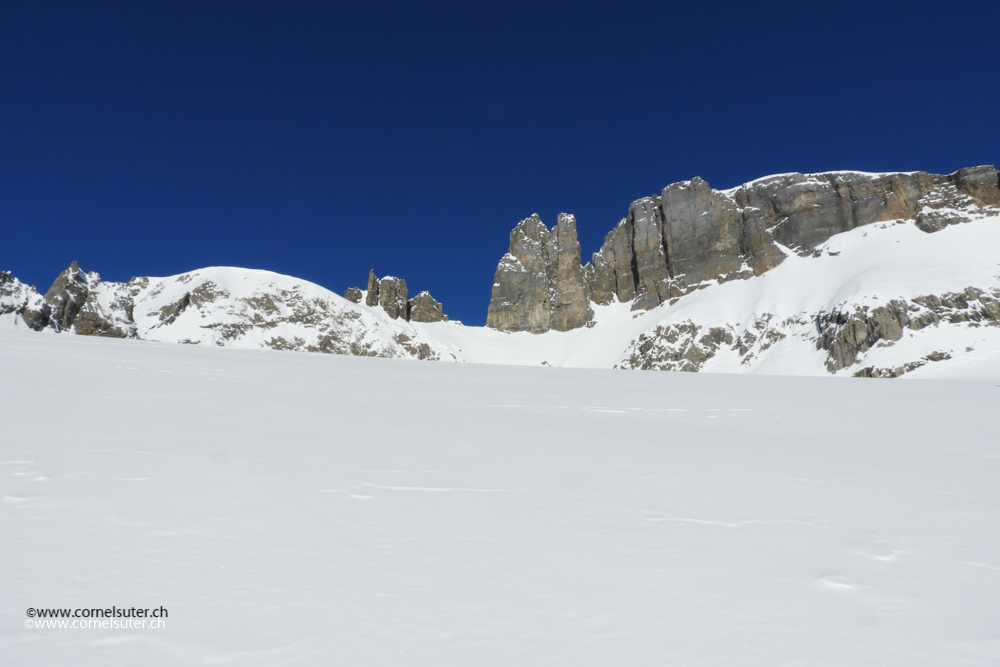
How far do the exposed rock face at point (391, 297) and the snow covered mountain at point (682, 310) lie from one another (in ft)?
1.61

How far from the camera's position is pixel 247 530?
336 centimetres

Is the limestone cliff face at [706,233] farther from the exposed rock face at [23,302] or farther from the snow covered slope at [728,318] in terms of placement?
the exposed rock face at [23,302]

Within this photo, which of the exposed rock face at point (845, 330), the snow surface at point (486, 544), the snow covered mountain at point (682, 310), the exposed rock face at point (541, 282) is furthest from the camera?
the exposed rock face at point (541, 282)

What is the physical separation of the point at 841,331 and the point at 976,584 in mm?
94796

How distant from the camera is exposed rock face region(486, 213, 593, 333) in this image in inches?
6053

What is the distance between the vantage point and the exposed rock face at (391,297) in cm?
16388

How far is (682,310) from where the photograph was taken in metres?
120

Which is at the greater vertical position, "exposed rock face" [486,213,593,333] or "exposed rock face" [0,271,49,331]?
"exposed rock face" [486,213,593,333]

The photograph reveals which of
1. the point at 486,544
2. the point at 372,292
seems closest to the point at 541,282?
the point at 372,292

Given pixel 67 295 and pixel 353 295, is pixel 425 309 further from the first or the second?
pixel 67 295

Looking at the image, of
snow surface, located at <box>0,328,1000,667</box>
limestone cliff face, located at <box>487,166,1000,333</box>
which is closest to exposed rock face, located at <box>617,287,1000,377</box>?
limestone cliff face, located at <box>487,166,1000,333</box>

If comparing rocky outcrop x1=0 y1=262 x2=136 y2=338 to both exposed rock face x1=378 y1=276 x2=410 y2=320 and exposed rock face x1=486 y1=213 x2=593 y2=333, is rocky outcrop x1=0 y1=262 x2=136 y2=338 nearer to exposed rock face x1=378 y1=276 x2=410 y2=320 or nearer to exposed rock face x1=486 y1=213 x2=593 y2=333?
exposed rock face x1=378 y1=276 x2=410 y2=320

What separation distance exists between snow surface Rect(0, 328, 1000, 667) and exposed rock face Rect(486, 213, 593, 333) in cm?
14634

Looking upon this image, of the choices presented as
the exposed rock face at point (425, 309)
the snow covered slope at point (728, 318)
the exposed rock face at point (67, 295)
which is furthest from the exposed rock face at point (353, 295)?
the exposed rock face at point (67, 295)
